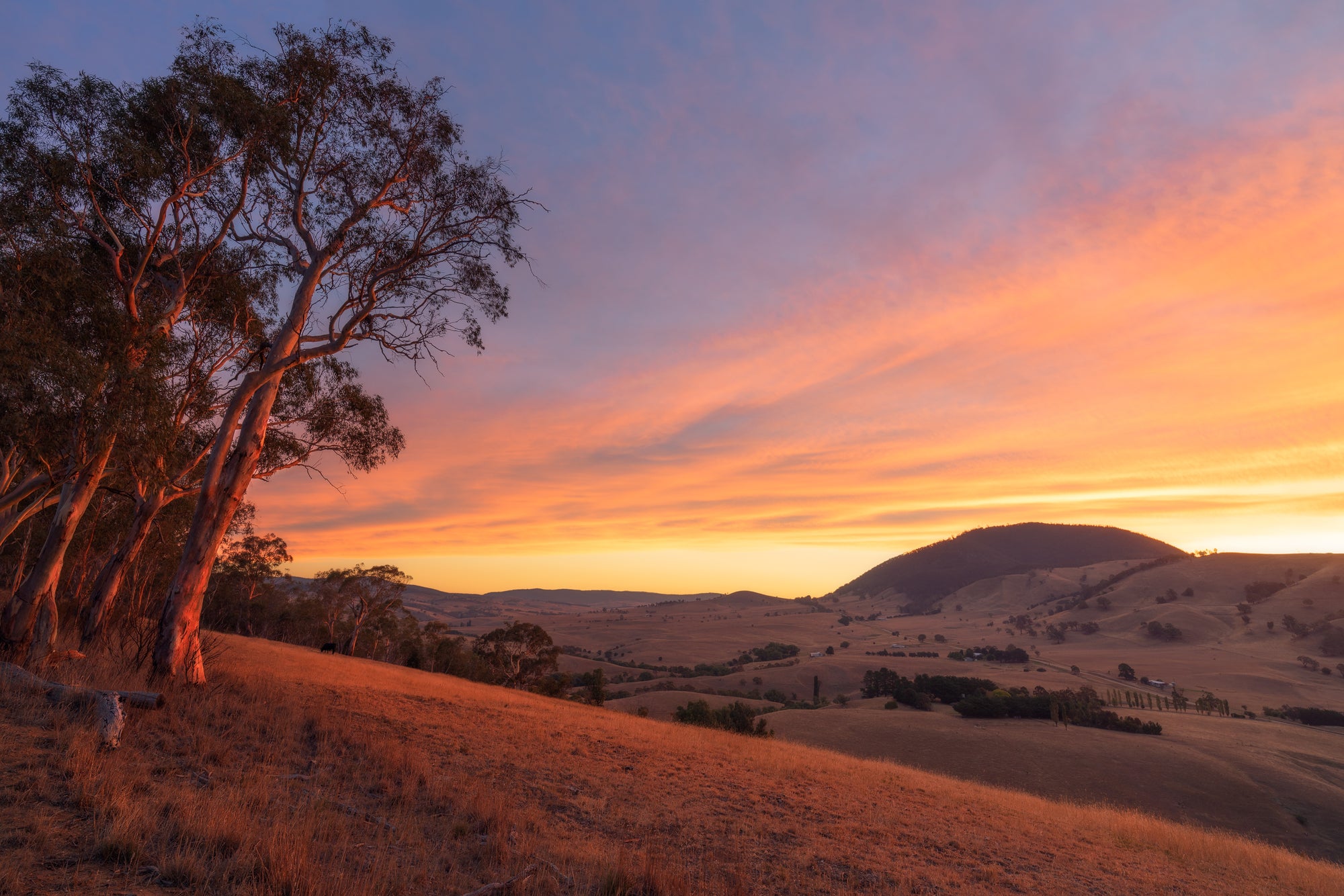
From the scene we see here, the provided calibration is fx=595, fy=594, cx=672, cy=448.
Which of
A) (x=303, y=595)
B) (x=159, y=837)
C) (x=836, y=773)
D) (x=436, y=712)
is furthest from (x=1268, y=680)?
(x=303, y=595)

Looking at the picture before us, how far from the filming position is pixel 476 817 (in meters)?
8.77

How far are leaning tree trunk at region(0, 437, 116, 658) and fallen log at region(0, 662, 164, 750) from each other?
2781 millimetres

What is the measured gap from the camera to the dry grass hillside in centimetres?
583

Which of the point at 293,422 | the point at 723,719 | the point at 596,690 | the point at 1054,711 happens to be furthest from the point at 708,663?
the point at 293,422

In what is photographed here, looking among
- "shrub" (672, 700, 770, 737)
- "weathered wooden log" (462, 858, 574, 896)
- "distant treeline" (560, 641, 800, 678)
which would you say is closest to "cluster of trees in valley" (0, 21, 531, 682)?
"weathered wooden log" (462, 858, 574, 896)

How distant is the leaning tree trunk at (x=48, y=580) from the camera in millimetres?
13031

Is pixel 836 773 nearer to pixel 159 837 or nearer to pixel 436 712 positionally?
pixel 436 712

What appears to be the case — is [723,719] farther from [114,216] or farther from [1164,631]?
[1164,631]

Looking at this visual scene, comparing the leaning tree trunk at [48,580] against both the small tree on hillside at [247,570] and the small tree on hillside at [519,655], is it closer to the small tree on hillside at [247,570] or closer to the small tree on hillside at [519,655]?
the small tree on hillside at [247,570]

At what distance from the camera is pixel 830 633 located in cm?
16575

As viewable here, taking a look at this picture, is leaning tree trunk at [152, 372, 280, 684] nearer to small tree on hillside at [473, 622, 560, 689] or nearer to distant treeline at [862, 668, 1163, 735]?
small tree on hillside at [473, 622, 560, 689]

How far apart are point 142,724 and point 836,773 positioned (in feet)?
59.0

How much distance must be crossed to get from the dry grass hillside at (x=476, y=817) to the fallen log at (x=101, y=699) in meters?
0.26

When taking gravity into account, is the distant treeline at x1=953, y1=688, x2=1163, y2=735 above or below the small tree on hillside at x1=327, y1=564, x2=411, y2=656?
below
